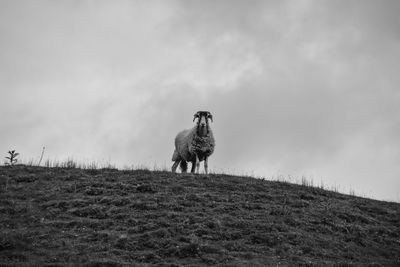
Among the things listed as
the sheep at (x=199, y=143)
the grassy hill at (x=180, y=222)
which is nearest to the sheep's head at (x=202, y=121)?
the sheep at (x=199, y=143)

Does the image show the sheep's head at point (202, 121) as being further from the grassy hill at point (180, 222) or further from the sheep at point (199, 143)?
the grassy hill at point (180, 222)

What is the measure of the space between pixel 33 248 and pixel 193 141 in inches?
551

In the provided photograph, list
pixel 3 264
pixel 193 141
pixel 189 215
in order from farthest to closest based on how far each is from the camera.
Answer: pixel 193 141 → pixel 189 215 → pixel 3 264

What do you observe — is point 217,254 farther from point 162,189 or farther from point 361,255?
point 162,189

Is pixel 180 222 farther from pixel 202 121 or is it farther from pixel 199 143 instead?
pixel 202 121

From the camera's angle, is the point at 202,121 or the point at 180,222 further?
the point at 202,121

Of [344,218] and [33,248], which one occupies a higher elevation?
[344,218]

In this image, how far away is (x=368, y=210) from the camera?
24.8 m

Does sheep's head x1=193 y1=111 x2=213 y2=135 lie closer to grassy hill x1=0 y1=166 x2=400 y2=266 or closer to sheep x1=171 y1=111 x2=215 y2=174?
sheep x1=171 y1=111 x2=215 y2=174

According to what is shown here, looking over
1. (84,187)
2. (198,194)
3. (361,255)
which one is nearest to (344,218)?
(361,255)

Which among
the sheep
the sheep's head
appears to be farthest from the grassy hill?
the sheep's head

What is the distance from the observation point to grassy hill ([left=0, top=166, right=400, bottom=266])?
1623 centimetres

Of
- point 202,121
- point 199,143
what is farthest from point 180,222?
point 202,121

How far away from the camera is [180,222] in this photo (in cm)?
1905
